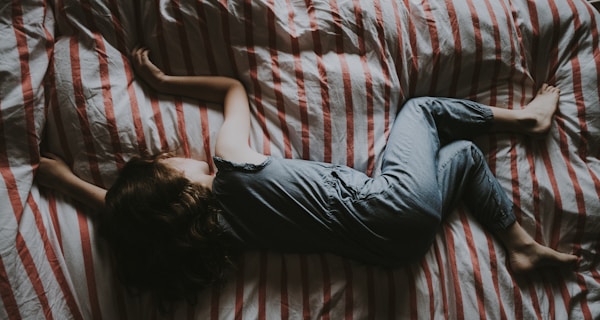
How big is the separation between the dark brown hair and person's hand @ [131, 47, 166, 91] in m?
0.21

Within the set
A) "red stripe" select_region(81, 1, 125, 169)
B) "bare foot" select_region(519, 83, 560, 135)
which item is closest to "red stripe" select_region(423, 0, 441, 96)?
"bare foot" select_region(519, 83, 560, 135)

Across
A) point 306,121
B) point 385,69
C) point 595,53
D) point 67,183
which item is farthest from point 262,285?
point 595,53

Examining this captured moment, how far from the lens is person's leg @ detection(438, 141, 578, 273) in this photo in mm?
1086

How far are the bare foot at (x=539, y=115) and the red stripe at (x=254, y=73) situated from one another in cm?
60

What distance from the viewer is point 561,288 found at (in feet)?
3.66

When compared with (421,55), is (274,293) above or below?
below

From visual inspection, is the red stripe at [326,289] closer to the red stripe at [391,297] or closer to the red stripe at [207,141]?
the red stripe at [391,297]

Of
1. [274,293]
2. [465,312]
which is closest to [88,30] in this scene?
[274,293]

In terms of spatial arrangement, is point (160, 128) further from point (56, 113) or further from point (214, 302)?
point (214, 302)

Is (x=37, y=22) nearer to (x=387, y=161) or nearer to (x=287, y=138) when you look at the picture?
(x=287, y=138)

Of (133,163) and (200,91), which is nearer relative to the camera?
(133,163)

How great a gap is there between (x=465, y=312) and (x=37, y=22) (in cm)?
119

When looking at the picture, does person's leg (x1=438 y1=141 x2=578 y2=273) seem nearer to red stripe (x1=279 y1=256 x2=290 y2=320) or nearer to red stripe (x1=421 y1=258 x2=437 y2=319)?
red stripe (x1=421 y1=258 x2=437 y2=319)

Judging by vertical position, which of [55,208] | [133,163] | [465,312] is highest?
[133,163]
